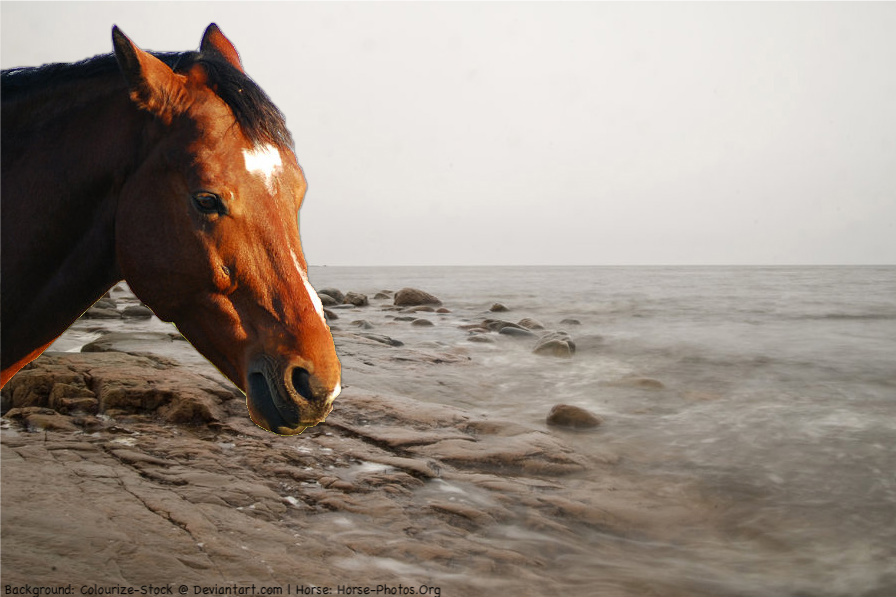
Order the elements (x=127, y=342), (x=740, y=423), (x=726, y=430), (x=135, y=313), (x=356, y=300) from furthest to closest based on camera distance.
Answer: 1. (x=356, y=300)
2. (x=135, y=313)
3. (x=127, y=342)
4. (x=740, y=423)
5. (x=726, y=430)

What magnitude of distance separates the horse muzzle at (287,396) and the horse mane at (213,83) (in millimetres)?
702

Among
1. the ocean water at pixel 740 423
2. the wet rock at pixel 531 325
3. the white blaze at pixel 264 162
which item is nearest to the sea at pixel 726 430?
the ocean water at pixel 740 423

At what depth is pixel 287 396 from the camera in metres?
1.63

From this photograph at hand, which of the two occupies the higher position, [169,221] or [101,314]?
[169,221]

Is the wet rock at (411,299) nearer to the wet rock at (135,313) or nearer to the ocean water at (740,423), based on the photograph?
the ocean water at (740,423)

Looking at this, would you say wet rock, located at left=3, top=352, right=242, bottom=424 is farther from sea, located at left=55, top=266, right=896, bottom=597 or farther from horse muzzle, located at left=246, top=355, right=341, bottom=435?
horse muzzle, located at left=246, top=355, right=341, bottom=435

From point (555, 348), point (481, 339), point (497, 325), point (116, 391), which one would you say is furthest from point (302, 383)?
point (497, 325)

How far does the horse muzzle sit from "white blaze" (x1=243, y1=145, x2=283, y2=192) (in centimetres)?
54

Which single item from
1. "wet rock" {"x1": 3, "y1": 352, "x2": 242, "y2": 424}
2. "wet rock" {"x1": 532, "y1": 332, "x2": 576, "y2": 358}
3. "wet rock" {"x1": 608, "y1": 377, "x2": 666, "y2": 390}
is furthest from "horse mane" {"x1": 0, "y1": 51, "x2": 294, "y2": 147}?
"wet rock" {"x1": 532, "y1": 332, "x2": 576, "y2": 358}

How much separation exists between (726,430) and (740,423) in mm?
487

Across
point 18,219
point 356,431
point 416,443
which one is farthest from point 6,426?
point 18,219

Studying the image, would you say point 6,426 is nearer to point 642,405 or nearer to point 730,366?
point 642,405

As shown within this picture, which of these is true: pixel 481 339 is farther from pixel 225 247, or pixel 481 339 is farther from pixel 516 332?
pixel 225 247

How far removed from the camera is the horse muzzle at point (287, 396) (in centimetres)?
164
